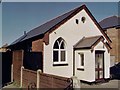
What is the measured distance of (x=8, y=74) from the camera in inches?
680

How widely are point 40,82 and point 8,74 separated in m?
6.99

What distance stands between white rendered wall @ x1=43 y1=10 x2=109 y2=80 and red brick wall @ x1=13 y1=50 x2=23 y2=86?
2254 millimetres

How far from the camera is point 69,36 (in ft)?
58.6

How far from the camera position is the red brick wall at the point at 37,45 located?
661 inches

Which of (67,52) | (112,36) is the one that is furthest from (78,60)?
(112,36)

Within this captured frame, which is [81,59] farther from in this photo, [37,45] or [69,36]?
[37,45]

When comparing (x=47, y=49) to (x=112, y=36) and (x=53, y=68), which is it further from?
(x=112, y=36)

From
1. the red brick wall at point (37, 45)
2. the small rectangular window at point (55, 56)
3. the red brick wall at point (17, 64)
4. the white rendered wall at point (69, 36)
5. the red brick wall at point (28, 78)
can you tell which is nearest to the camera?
the red brick wall at point (28, 78)

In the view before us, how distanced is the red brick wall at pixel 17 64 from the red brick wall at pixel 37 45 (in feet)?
7.55

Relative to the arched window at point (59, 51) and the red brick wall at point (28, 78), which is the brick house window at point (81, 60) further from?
the red brick wall at point (28, 78)

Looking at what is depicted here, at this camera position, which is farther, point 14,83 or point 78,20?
point 78,20

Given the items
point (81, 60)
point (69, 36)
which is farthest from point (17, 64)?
point (81, 60)

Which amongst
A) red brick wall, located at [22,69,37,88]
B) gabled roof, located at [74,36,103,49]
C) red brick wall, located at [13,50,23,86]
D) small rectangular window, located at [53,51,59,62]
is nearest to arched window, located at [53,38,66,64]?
small rectangular window, located at [53,51,59,62]

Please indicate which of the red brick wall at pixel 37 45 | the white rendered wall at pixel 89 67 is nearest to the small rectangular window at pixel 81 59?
the white rendered wall at pixel 89 67
